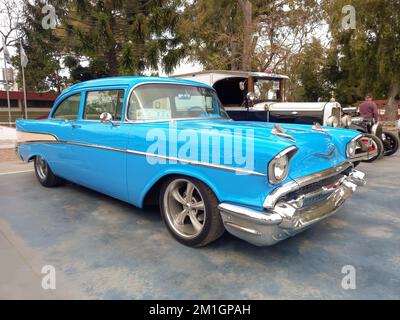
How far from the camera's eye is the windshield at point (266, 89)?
8031 mm

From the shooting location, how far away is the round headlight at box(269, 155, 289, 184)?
2.46m

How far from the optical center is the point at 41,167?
5.29 m

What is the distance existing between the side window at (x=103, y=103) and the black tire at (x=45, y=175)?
4.62 feet

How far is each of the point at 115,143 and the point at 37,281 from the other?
5.06ft

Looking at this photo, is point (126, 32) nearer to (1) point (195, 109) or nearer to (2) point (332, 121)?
(2) point (332, 121)

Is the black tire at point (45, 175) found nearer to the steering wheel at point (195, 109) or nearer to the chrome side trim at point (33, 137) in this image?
the chrome side trim at point (33, 137)

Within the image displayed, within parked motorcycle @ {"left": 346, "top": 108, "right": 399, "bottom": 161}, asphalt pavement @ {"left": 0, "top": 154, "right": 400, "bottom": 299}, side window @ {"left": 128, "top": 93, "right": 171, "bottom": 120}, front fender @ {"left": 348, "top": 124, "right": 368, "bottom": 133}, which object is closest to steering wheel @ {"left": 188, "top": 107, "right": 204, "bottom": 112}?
side window @ {"left": 128, "top": 93, "right": 171, "bottom": 120}

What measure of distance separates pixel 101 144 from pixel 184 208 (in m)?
1.29

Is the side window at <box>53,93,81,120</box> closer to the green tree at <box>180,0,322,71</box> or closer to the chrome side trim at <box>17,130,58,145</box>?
the chrome side trim at <box>17,130,58,145</box>

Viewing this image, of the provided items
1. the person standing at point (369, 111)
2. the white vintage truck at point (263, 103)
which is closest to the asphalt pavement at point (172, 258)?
the white vintage truck at point (263, 103)

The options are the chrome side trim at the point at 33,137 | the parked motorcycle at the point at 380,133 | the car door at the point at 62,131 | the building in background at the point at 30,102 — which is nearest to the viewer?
the car door at the point at 62,131

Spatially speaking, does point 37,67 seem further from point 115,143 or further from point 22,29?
point 115,143
